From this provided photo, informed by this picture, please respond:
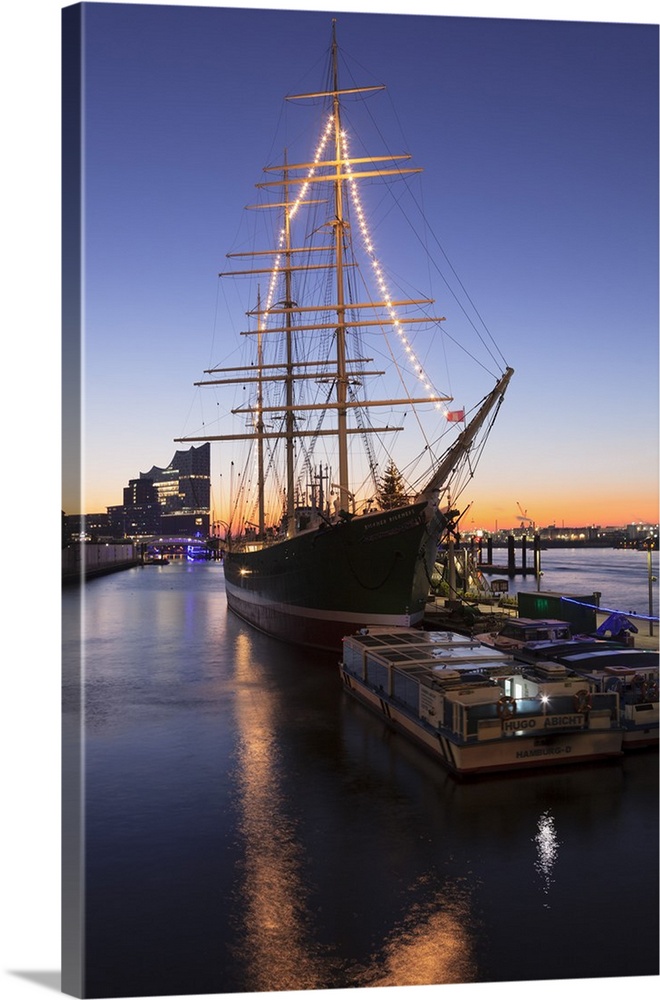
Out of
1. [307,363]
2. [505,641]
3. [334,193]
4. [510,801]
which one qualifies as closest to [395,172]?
[334,193]

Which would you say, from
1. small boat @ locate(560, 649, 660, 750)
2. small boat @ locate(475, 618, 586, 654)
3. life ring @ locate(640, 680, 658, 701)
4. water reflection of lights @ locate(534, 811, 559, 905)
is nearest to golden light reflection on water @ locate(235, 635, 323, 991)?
water reflection of lights @ locate(534, 811, 559, 905)

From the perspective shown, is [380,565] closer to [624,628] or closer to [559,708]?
[624,628]

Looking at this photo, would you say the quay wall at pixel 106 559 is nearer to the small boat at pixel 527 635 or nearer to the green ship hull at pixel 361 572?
the green ship hull at pixel 361 572

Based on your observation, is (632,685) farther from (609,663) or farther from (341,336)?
(341,336)

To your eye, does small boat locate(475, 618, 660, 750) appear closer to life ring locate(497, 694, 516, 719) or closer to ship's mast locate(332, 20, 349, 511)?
life ring locate(497, 694, 516, 719)

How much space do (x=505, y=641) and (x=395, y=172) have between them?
51.2ft

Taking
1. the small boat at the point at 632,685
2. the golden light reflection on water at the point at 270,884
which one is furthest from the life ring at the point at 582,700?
the golden light reflection on water at the point at 270,884

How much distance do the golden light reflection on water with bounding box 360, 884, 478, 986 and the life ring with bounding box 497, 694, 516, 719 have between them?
5.16 m

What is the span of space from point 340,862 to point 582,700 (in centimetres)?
627

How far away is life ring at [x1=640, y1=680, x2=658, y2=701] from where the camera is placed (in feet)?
51.4

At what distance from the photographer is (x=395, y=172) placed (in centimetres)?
2533

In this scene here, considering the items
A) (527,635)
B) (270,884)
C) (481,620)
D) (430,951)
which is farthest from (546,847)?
(481,620)

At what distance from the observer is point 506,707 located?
1388cm

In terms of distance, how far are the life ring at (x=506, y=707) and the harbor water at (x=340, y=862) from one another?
3.60 feet
